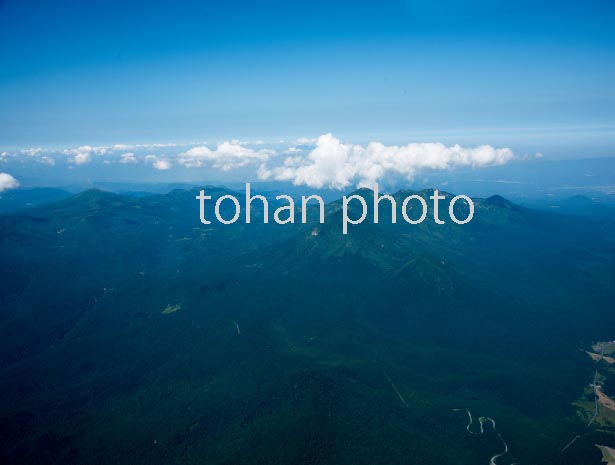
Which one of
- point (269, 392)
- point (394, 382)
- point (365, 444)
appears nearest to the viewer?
point (365, 444)

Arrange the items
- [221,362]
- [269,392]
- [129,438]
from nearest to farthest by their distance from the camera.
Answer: [129,438] < [269,392] < [221,362]

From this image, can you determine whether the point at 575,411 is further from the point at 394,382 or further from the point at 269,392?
the point at 269,392

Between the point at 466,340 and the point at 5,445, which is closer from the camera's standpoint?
the point at 5,445

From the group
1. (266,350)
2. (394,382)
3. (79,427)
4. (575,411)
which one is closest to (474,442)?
(394,382)

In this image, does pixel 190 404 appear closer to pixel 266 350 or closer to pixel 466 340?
pixel 266 350

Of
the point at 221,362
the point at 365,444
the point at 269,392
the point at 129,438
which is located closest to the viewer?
the point at 365,444

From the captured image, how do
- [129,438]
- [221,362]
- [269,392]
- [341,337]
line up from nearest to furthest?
[129,438], [269,392], [221,362], [341,337]

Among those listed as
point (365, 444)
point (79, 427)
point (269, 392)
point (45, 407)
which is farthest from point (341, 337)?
point (45, 407)

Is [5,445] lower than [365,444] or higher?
lower

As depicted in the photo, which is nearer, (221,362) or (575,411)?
(575,411)
